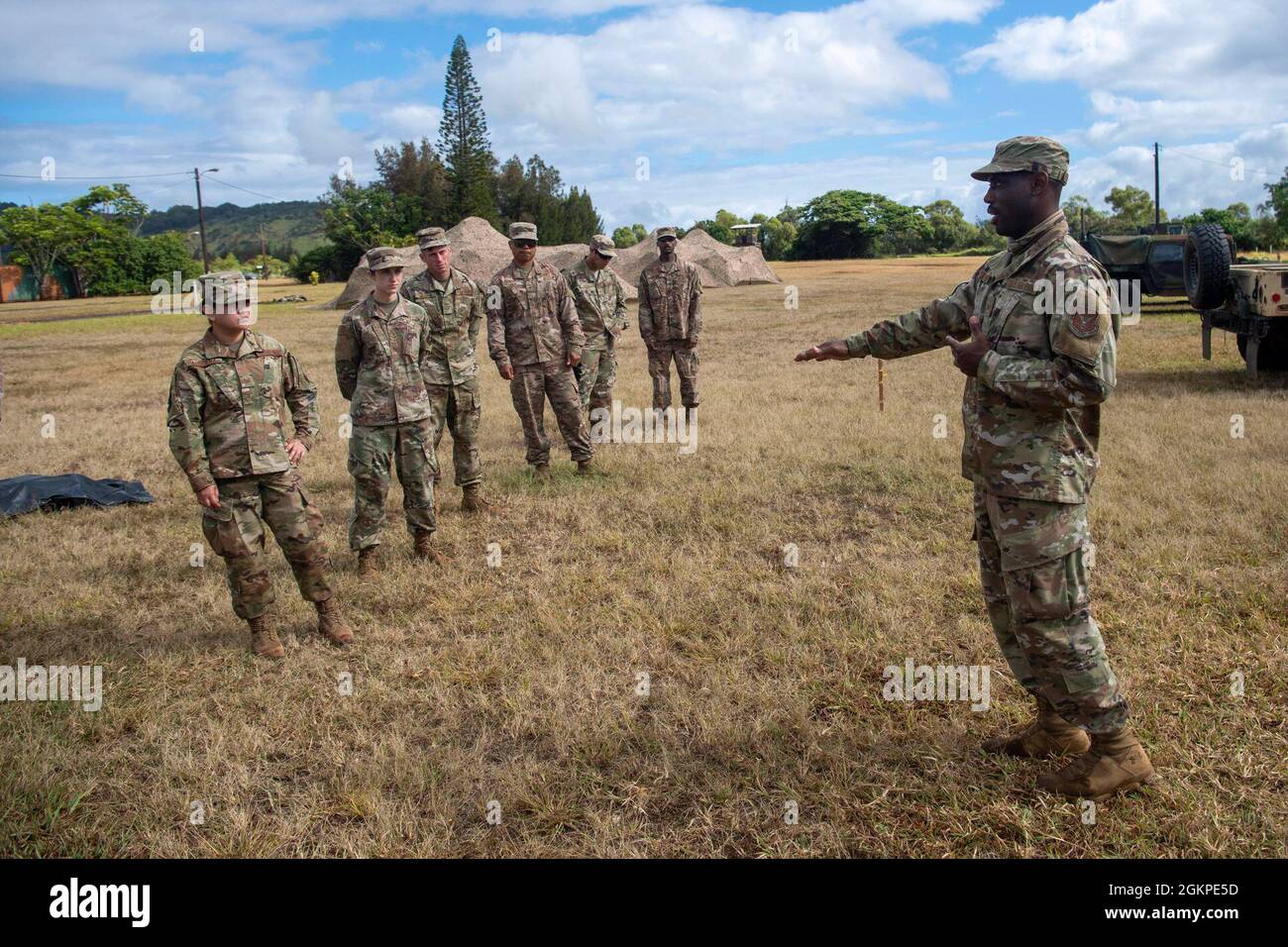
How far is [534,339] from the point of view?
Answer: 7.97 metres

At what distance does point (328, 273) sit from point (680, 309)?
60.5 m

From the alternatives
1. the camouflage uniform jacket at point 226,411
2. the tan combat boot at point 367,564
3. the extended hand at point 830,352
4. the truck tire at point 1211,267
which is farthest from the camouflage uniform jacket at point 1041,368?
the truck tire at point 1211,267

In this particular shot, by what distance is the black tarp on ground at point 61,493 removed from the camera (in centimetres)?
778

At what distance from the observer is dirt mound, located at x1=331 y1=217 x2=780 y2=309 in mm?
28625

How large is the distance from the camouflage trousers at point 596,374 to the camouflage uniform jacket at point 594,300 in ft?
0.26

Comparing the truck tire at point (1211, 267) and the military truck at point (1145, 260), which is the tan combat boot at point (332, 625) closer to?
the truck tire at point (1211, 267)

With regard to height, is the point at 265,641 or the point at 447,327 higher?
the point at 447,327

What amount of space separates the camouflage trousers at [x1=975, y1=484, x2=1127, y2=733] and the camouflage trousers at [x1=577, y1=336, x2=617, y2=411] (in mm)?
6730

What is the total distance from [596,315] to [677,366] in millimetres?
1227

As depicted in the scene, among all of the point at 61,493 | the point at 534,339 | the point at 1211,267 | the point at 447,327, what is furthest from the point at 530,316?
the point at 1211,267

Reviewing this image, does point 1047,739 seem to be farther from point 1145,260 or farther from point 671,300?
point 1145,260

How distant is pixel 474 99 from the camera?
60188 mm

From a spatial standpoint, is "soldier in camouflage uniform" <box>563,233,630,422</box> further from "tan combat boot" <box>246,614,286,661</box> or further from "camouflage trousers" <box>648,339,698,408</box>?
"tan combat boot" <box>246,614,286,661</box>

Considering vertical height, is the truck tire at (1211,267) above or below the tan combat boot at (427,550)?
above
